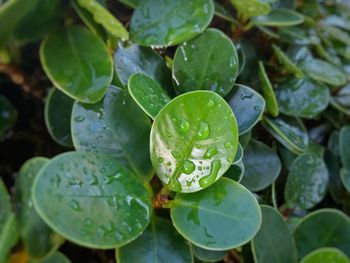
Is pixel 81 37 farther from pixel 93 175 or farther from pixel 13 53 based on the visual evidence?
pixel 93 175

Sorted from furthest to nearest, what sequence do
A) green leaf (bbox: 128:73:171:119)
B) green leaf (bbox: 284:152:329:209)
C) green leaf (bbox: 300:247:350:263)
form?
1. green leaf (bbox: 284:152:329:209)
2. green leaf (bbox: 300:247:350:263)
3. green leaf (bbox: 128:73:171:119)

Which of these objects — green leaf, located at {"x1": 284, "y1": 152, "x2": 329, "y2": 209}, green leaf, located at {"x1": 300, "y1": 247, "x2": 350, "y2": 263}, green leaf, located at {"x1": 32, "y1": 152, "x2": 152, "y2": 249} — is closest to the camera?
green leaf, located at {"x1": 32, "y1": 152, "x2": 152, "y2": 249}

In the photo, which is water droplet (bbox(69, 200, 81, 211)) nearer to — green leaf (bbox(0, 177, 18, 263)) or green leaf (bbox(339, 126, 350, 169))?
green leaf (bbox(0, 177, 18, 263))

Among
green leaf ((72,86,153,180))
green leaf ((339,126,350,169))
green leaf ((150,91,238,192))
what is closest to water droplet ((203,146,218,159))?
green leaf ((150,91,238,192))

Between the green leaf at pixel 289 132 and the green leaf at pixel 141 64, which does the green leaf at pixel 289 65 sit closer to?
the green leaf at pixel 289 132

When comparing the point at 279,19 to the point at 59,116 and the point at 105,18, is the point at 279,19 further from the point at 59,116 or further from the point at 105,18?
the point at 59,116

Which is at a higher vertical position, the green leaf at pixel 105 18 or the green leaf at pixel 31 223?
the green leaf at pixel 105 18

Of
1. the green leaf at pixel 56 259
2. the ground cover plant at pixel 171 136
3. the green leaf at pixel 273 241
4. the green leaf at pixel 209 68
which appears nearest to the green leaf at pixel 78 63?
the ground cover plant at pixel 171 136
